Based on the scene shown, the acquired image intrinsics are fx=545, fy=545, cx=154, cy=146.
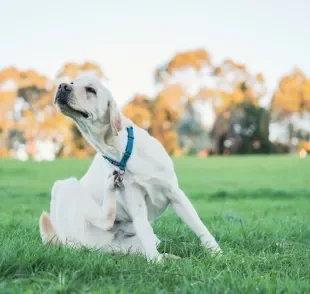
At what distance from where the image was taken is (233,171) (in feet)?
72.8

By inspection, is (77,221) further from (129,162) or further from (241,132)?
(241,132)

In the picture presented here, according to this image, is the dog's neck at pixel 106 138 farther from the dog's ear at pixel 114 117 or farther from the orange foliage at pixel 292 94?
the orange foliage at pixel 292 94

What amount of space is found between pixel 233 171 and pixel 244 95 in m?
31.7

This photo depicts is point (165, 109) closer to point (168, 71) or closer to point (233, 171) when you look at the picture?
point (168, 71)

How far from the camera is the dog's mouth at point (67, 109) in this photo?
4378 mm

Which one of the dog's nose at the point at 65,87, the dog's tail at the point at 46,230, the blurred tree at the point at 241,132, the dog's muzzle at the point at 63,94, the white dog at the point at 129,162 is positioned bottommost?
the blurred tree at the point at 241,132

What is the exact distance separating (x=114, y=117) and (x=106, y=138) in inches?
10.8

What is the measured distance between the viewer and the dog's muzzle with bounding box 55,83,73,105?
14.3 feet

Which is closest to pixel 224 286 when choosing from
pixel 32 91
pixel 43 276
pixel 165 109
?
pixel 43 276

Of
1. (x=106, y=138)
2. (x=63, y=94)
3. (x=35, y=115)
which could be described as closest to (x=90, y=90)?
(x=63, y=94)

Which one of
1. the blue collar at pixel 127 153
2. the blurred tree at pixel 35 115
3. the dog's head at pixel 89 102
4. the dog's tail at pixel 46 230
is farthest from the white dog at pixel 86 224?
the blurred tree at pixel 35 115

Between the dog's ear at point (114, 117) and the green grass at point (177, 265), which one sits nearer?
the green grass at point (177, 265)

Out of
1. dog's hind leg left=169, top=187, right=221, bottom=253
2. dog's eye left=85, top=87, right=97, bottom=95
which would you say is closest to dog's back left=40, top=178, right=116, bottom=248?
dog's hind leg left=169, top=187, right=221, bottom=253

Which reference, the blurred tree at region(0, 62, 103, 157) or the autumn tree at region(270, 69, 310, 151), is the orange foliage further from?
the blurred tree at region(0, 62, 103, 157)
